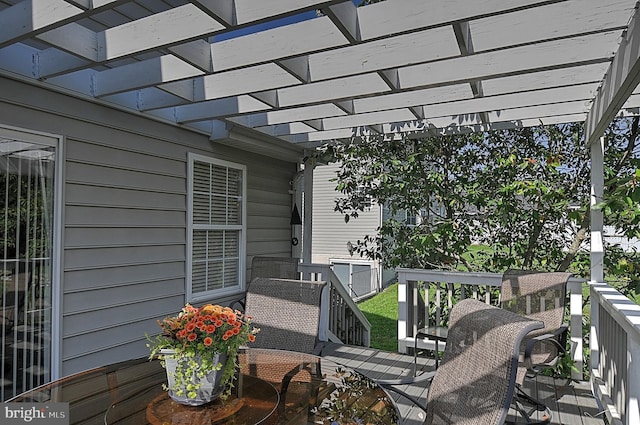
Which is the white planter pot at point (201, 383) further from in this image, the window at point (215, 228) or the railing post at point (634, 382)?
the window at point (215, 228)

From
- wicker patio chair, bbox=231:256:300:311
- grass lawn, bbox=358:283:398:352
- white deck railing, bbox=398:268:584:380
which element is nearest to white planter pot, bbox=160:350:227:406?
wicker patio chair, bbox=231:256:300:311

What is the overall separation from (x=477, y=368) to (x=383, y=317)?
23.8 ft

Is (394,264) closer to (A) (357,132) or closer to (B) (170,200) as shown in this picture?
(A) (357,132)

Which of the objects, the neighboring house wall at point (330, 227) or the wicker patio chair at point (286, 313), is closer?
the wicker patio chair at point (286, 313)

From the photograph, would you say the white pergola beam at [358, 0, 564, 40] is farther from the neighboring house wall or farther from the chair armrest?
the neighboring house wall

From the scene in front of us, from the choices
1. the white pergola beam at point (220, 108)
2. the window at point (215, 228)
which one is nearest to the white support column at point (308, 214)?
the window at point (215, 228)

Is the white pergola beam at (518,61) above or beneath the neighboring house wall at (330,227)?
above

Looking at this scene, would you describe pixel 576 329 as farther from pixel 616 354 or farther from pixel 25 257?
pixel 25 257

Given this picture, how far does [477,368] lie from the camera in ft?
6.43

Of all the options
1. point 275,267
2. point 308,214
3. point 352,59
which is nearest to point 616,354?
point 352,59

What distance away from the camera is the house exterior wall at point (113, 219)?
3348 millimetres

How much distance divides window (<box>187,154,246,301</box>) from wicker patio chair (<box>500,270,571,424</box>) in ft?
10.2

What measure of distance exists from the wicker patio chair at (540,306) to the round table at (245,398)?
1.73m

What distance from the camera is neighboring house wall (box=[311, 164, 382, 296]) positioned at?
1091 cm
